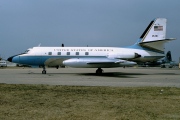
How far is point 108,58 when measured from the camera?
27578 millimetres

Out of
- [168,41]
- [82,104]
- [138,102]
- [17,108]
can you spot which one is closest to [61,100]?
[82,104]

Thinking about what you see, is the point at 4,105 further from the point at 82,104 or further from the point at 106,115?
the point at 106,115

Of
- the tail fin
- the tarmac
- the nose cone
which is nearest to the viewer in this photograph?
the tarmac

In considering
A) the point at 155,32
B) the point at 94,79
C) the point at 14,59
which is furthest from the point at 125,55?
the point at 14,59

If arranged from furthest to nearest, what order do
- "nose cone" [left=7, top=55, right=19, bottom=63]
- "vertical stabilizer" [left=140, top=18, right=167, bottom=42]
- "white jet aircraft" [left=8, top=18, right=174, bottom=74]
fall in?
"vertical stabilizer" [left=140, top=18, right=167, bottom=42] → "nose cone" [left=7, top=55, right=19, bottom=63] → "white jet aircraft" [left=8, top=18, right=174, bottom=74]

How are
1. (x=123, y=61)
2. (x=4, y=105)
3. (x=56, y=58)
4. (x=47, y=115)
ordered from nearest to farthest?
(x=47, y=115) < (x=4, y=105) < (x=123, y=61) < (x=56, y=58)

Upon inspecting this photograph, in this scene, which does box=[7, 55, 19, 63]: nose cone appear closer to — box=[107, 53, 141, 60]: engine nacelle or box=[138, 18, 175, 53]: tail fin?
box=[107, 53, 141, 60]: engine nacelle

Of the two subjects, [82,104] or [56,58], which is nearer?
[82,104]

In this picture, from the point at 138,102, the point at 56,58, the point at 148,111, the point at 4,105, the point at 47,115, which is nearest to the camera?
the point at 47,115

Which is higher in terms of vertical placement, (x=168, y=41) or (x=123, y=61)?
(x=168, y=41)

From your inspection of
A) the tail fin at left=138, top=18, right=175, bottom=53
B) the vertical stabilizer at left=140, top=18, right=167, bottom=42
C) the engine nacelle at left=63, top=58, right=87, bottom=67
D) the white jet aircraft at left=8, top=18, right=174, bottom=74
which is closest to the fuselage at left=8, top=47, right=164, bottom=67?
the white jet aircraft at left=8, top=18, right=174, bottom=74

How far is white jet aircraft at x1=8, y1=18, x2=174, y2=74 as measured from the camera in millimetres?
27500

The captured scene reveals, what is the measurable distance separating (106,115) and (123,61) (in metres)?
19.8

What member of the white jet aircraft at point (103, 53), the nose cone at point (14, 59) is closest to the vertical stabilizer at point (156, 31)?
the white jet aircraft at point (103, 53)
